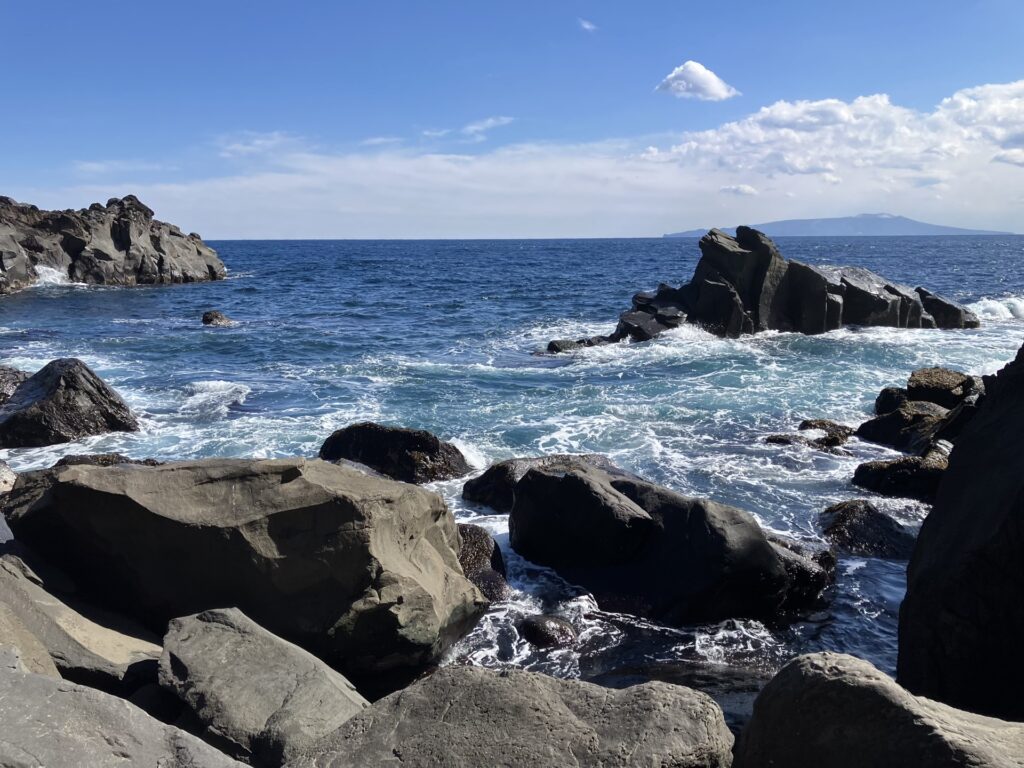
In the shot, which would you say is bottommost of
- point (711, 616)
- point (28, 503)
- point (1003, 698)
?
point (711, 616)

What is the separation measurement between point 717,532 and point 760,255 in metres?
25.7

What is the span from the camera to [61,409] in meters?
16.3

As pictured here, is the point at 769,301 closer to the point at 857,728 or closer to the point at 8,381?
the point at 8,381

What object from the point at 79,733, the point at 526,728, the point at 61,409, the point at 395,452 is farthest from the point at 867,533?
the point at 61,409

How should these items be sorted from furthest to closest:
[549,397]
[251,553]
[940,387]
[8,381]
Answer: [549,397]
[8,381]
[940,387]
[251,553]

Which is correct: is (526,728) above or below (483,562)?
above

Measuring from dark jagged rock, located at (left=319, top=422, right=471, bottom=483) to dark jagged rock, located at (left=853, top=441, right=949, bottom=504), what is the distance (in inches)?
269

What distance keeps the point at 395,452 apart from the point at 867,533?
7.43 m

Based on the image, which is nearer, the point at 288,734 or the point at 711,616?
the point at 288,734

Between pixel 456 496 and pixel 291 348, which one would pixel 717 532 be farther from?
pixel 291 348

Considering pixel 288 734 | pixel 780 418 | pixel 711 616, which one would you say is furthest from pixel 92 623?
pixel 780 418

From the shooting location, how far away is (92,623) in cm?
690

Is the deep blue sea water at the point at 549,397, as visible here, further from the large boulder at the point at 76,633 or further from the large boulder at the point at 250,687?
the large boulder at the point at 76,633

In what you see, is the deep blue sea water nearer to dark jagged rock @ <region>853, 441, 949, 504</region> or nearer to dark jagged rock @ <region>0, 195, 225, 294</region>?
dark jagged rock @ <region>853, 441, 949, 504</region>
